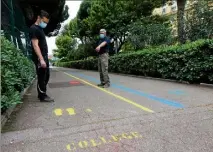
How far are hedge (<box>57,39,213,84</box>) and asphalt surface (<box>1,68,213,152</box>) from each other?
275 centimetres

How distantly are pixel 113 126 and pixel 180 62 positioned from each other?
261 inches

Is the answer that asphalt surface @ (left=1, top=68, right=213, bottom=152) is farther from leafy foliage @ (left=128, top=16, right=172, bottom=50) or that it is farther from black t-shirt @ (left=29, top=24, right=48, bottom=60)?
leafy foliage @ (left=128, top=16, right=172, bottom=50)

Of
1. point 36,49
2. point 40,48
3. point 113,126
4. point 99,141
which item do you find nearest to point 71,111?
point 113,126

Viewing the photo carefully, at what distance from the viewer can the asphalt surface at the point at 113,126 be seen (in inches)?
140

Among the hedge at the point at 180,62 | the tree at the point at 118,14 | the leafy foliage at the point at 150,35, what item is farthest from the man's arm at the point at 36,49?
the tree at the point at 118,14

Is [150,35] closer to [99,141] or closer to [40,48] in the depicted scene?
[40,48]

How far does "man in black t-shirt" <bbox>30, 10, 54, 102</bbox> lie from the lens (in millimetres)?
6355

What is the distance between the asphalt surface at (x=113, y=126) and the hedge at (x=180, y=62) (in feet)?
9.01

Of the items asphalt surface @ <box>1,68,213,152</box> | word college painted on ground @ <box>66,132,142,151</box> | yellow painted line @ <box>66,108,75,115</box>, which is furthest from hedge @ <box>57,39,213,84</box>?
word college painted on ground @ <box>66,132,142,151</box>

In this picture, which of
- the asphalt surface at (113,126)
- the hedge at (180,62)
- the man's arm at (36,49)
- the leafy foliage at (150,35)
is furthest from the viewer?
the leafy foliage at (150,35)

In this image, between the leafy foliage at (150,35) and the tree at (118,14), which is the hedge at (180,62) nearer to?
the leafy foliage at (150,35)

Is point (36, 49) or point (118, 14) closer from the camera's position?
point (36, 49)

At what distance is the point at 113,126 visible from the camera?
4.38m

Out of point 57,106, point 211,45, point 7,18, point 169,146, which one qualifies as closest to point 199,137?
point 169,146
